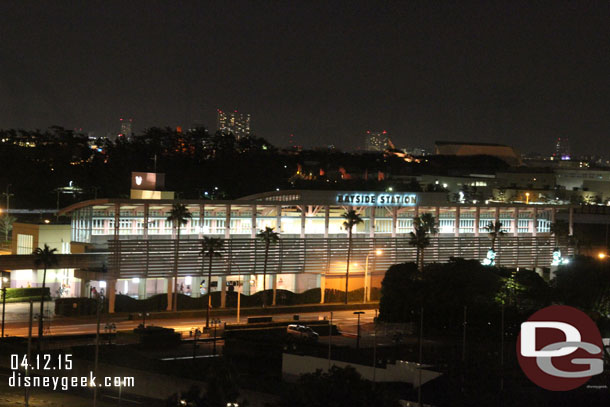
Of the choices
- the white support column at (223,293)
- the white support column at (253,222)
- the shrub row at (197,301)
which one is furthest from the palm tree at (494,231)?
the white support column at (223,293)

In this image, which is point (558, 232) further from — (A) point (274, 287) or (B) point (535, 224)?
(A) point (274, 287)

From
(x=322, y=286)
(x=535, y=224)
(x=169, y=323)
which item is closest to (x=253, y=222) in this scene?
(x=322, y=286)

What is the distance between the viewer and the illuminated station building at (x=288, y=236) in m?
67.6

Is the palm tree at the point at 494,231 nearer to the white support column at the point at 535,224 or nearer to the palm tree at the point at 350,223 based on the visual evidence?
the white support column at the point at 535,224

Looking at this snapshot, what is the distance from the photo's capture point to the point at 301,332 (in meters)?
56.7

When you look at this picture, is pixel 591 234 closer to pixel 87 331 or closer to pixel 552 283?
pixel 552 283

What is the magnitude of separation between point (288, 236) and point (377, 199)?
378 inches

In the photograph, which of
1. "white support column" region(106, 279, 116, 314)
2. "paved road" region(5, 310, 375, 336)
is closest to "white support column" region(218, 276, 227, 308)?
"paved road" region(5, 310, 375, 336)

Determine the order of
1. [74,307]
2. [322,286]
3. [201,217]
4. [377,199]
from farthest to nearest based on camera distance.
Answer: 1. [377,199]
2. [322,286]
3. [201,217]
4. [74,307]

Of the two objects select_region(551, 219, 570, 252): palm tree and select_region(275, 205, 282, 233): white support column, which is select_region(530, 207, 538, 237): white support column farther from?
select_region(275, 205, 282, 233): white support column

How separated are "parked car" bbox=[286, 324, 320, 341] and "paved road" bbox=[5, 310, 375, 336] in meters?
4.34

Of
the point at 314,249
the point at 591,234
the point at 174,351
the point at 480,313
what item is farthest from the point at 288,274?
the point at 591,234

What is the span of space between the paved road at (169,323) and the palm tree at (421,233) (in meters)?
6.48

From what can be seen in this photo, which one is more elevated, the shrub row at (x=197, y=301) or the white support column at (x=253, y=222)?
the white support column at (x=253, y=222)
